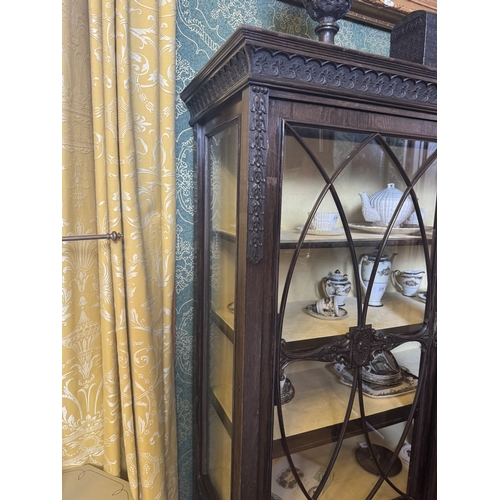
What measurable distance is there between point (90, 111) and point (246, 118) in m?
0.48

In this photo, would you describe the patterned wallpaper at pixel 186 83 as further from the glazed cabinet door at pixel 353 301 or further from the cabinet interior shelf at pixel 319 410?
the glazed cabinet door at pixel 353 301

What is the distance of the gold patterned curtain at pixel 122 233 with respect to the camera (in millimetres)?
860

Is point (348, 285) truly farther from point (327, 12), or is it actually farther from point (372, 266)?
point (327, 12)

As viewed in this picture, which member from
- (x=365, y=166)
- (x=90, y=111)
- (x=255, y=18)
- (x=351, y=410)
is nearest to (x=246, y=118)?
(x=365, y=166)

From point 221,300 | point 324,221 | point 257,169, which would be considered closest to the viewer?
point 257,169

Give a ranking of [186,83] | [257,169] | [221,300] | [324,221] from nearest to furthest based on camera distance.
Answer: [257,169] < [324,221] < [221,300] < [186,83]

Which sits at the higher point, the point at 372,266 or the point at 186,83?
the point at 186,83

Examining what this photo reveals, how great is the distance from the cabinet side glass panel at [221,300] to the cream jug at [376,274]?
313mm

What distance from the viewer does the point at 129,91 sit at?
86cm

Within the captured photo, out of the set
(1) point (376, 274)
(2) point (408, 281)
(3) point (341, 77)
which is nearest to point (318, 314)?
(1) point (376, 274)

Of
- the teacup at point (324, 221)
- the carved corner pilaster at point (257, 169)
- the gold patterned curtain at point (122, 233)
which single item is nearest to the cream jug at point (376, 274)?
the teacup at point (324, 221)

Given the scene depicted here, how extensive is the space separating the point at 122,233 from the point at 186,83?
0.48 meters

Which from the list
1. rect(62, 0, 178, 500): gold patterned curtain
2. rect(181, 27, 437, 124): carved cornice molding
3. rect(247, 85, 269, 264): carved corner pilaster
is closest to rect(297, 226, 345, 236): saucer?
rect(247, 85, 269, 264): carved corner pilaster

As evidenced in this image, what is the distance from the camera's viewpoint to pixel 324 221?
2.61ft
